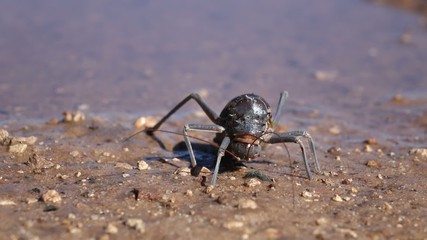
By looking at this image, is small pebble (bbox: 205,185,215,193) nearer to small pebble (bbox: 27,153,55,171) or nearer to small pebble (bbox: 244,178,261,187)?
small pebble (bbox: 244,178,261,187)

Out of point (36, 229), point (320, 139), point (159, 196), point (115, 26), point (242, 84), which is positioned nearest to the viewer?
point (36, 229)

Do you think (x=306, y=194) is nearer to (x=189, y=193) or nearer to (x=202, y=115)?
(x=189, y=193)

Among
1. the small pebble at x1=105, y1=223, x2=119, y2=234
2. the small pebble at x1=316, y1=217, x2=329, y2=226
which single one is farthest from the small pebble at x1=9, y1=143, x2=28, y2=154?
the small pebble at x1=316, y1=217, x2=329, y2=226

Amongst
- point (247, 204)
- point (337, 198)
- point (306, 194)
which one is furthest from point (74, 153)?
point (337, 198)

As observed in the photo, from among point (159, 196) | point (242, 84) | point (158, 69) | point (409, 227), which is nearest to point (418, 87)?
point (242, 84)

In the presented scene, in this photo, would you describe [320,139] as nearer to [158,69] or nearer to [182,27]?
[158,69]

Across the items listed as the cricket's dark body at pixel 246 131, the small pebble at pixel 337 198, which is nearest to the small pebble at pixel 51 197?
the cricket's dark body at pixel 246 131

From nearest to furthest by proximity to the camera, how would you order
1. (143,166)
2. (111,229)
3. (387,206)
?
(111,229) → (387,206) → (143,166)
